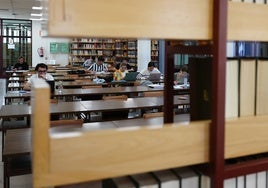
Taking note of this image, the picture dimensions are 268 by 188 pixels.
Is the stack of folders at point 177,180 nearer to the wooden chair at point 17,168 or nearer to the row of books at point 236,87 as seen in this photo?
the row of books at point 236,87

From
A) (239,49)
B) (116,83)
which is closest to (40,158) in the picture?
(239,49)

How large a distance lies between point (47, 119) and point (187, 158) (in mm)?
540

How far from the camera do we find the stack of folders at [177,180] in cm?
122

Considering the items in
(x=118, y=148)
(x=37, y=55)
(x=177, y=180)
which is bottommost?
(x=177, y=180)

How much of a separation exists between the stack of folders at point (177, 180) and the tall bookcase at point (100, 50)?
13.6 meters

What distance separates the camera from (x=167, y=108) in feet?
5.56

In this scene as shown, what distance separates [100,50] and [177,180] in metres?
15.3

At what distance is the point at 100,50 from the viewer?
53.3 ft

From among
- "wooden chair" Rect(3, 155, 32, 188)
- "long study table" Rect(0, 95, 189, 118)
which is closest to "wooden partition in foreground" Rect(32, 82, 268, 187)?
"wooden chair" Rect(3, 155, 32, 188)

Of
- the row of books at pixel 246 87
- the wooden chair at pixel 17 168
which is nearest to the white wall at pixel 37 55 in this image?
the wooden chair at pixel 17 168

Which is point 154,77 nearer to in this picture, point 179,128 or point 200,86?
point 200,86

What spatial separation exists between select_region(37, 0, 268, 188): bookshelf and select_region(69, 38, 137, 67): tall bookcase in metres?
13.6

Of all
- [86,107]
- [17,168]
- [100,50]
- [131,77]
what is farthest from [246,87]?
[100,50]

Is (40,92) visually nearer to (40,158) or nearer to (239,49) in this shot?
(40,158)
